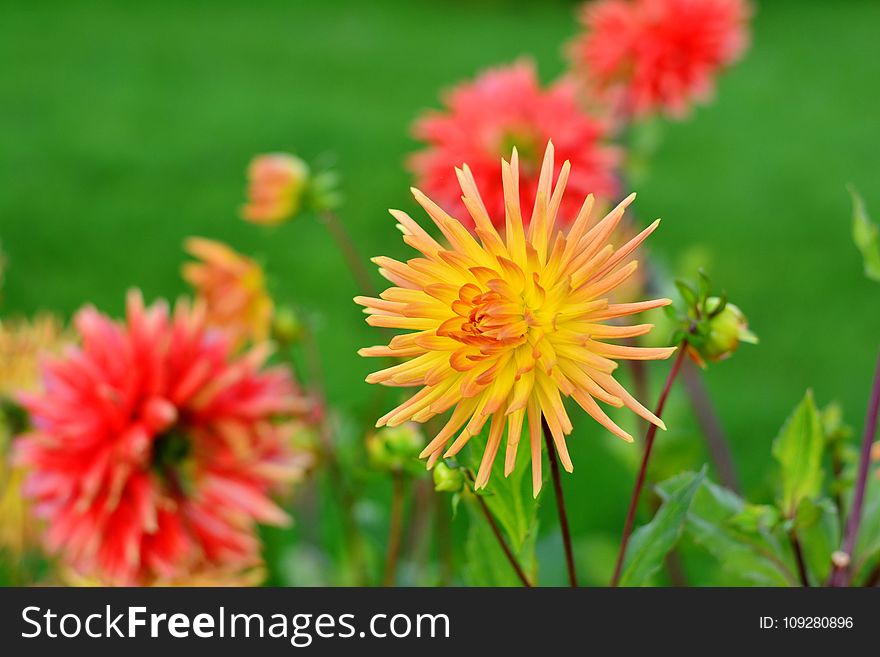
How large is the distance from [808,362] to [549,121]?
751mm

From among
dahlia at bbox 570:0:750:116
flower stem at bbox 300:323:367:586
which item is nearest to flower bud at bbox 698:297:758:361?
flower stem at bbox 300:323:367:586

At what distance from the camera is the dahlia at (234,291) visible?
0.47m

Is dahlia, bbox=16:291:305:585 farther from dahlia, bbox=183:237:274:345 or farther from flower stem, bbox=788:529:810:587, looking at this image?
flower stem, bbox=788:529:810:587

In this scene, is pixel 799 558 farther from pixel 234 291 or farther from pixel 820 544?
pixel 234 291

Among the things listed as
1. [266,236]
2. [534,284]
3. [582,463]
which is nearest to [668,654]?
[534,284]

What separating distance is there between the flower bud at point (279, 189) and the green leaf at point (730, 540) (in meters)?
0.24

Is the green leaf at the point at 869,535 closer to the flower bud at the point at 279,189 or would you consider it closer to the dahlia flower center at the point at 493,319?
the dahlia flower center at the point at 493,319

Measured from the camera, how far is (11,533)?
1.66ft

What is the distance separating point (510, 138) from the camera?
502mm

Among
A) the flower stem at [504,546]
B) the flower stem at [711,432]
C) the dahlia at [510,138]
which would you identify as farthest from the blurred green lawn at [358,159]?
the flower stem at [504,546]

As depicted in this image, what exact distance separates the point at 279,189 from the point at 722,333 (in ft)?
0.86

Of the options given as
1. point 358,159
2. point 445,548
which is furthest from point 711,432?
point 358,159

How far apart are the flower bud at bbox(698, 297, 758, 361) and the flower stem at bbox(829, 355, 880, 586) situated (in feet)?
0.13

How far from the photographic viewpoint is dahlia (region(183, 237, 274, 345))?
18.6 inches
